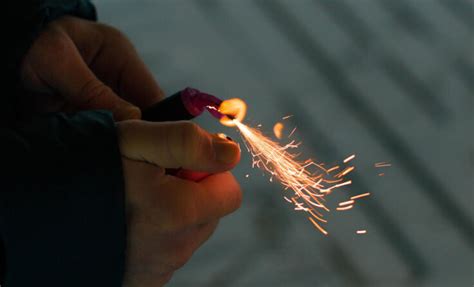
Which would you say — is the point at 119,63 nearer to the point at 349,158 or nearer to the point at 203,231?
the point at 203,231

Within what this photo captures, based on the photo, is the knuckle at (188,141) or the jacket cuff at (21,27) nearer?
the knuckle at (188,141)

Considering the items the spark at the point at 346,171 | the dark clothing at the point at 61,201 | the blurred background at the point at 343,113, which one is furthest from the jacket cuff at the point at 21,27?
the spark at the point at 346,171

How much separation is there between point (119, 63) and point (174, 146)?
0.25 meters

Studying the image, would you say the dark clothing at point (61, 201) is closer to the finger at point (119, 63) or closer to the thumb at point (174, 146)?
the thumb at point (174, 146)

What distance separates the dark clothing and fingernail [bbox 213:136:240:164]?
90mm

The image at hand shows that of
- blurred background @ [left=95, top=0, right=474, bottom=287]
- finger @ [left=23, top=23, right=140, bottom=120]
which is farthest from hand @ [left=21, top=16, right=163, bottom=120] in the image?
blurred background @ [left=95, top=0, right=474, bottom=287]

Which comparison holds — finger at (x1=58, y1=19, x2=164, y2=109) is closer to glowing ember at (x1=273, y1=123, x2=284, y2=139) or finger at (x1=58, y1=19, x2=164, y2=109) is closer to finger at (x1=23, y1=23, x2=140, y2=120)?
finger at (x1=23, y1=23, x2=140, y2=120)

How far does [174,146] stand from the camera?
0.49 metres

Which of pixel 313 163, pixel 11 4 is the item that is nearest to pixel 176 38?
pixel 313 163

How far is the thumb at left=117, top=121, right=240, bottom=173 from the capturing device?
493 millimetres

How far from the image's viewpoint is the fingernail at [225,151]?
0.52 metres

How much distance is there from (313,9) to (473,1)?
0.32 metres

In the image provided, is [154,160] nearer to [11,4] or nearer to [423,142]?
[11,4]

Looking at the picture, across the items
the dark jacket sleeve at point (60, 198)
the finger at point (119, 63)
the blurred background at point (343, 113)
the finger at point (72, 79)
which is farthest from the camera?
the blurred background at point (343, 113)
